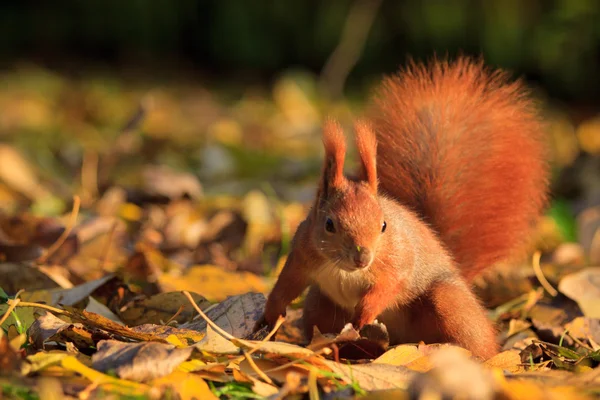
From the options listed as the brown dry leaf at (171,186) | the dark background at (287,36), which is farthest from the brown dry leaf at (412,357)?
the dark background at (287,36)

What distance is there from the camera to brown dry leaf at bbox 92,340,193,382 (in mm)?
1205

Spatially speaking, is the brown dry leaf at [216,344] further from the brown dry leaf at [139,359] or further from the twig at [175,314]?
the twig at [175,314]

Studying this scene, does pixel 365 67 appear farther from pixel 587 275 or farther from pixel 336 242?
pixel 336 242

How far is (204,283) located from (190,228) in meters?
0.59

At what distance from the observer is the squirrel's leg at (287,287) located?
157cm

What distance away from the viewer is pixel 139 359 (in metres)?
1.22

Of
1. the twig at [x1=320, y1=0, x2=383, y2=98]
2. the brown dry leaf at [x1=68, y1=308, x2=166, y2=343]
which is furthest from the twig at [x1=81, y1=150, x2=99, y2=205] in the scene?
the twig at [x1=320, y1=0, x2=383, y2=98]

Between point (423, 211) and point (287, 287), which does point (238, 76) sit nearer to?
point (423, 211)

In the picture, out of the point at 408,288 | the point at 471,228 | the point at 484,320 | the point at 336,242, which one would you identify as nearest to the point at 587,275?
the point at 471,228

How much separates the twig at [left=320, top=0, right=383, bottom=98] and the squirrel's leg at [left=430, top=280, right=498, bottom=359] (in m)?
3.54

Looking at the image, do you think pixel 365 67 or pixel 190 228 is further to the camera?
pixel 365 67

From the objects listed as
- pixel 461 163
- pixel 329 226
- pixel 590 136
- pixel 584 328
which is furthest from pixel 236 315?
pixel 590 136

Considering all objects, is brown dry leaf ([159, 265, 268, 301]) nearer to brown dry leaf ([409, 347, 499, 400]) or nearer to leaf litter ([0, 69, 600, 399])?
leaf litter ([0, 69, 600, 399])

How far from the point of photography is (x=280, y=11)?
538 centimetres
